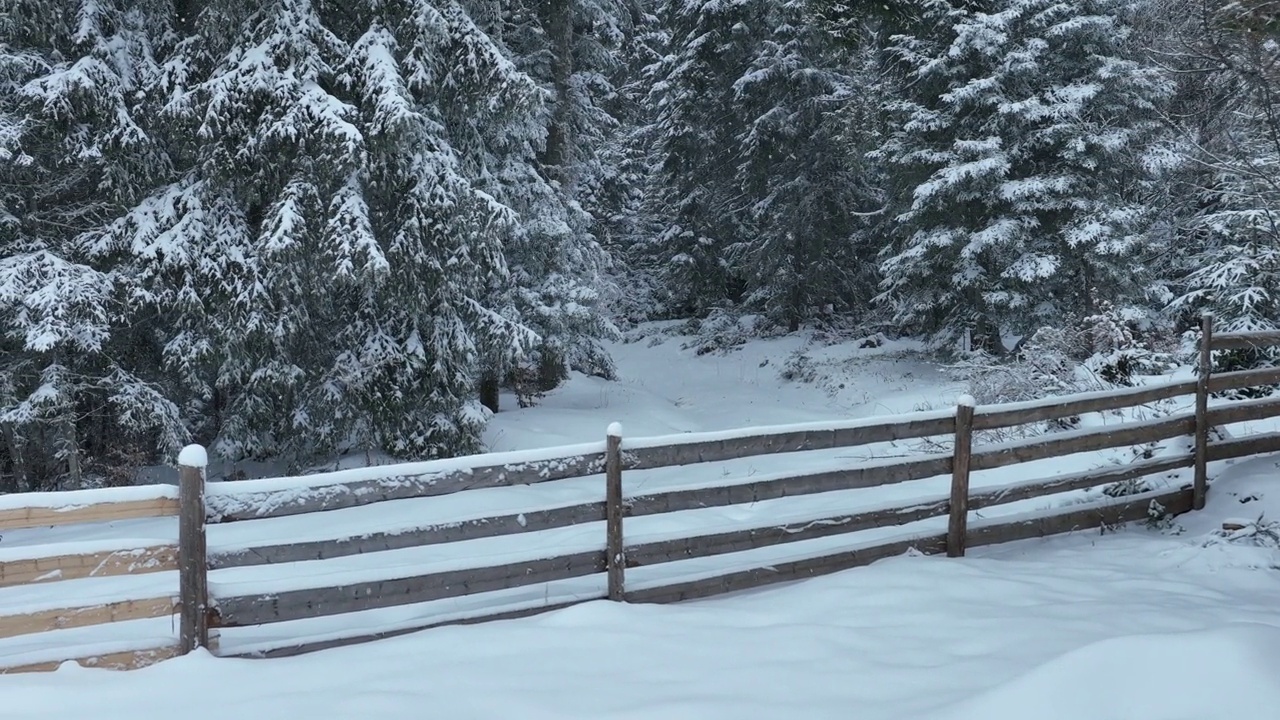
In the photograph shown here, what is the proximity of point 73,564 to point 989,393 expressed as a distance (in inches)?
443

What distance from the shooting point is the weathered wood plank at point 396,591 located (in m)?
5.06

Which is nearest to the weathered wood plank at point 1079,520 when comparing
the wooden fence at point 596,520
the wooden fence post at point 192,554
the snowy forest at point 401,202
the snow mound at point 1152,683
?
the wooden fence at point 596,520

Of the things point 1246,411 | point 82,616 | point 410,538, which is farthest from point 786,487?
point 1246,411

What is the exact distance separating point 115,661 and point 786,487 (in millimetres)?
4416

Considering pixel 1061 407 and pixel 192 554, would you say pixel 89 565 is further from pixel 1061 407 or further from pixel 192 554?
pixel 1061 407

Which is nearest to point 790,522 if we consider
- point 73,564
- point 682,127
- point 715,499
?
point 715,499

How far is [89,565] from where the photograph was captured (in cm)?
467

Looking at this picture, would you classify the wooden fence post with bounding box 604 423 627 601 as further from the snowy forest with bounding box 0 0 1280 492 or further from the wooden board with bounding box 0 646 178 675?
the snowy forest with bounding box 0 0 1280 492

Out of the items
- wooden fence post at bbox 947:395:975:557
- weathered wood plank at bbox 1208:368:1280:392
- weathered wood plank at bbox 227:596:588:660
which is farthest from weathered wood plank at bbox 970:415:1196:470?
weathered wood plank at bbox 227:596:588:660

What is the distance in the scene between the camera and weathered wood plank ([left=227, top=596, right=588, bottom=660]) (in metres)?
5.08

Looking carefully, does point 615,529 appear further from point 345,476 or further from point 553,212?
point 553,212

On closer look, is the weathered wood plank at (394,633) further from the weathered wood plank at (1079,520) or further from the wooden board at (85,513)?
the weathered wood plank at (1079,520)

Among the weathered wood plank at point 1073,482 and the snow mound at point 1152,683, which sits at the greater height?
the weathered wood plank at point 1073,482

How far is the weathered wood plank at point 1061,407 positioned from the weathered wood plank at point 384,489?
11.3 ft
